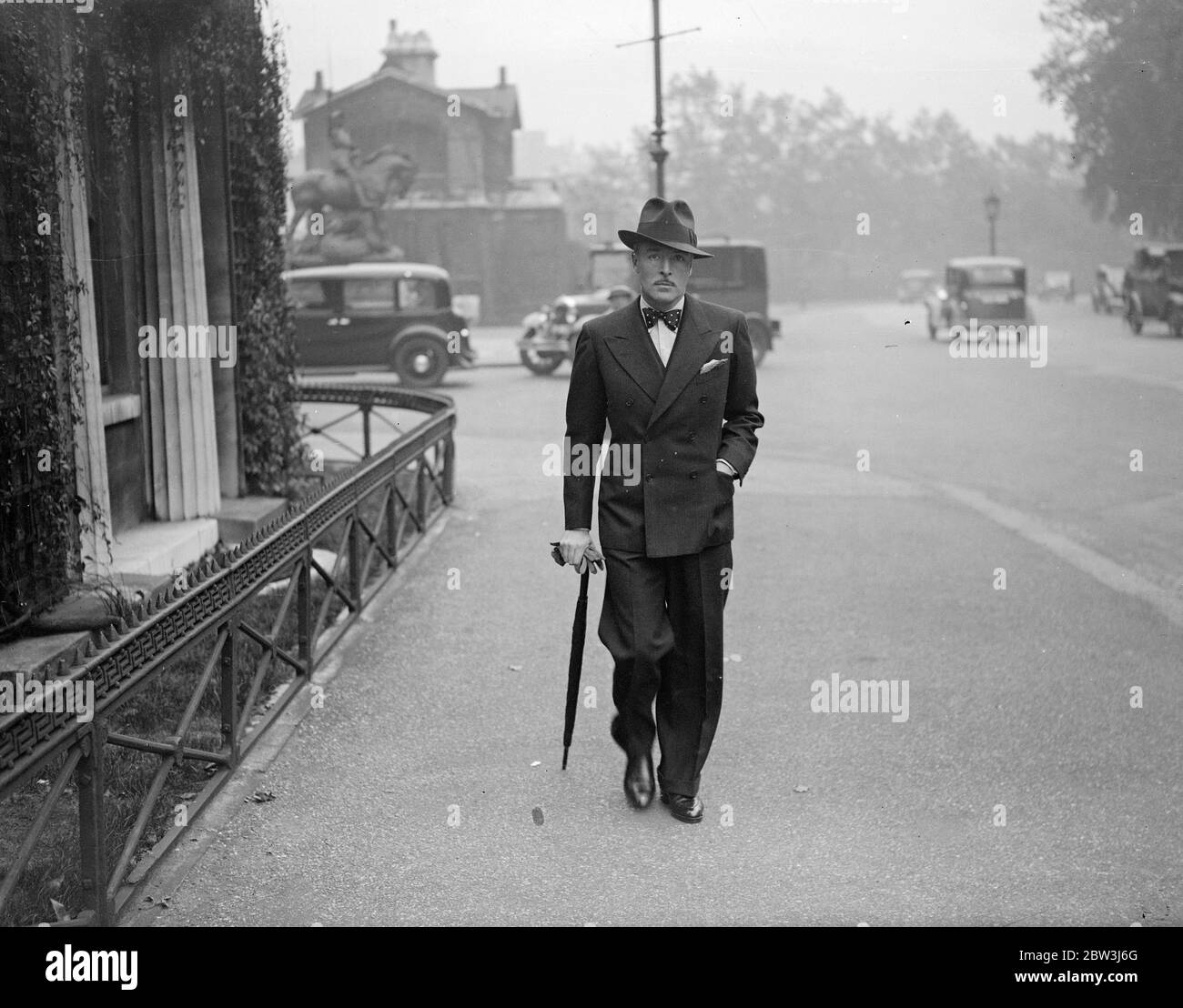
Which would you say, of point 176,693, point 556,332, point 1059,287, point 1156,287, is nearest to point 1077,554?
point 176,693

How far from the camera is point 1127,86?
76.3 ft

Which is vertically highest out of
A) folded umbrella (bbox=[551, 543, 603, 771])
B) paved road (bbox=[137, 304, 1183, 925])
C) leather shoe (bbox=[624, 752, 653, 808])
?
folded umbrella (bbox=[551, 543, 603, 771])

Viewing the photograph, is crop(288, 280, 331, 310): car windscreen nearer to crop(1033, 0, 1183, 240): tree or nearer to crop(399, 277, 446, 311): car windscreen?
crop(399, 277, 446, 311): car windscreen

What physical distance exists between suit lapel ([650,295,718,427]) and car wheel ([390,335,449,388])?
21618mm

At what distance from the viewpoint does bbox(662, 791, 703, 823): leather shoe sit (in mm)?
5422

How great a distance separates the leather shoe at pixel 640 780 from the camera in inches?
220

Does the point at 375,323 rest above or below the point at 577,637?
above

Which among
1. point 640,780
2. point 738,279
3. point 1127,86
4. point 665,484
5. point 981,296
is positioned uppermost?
point 1127,86

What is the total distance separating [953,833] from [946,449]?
40.8ft

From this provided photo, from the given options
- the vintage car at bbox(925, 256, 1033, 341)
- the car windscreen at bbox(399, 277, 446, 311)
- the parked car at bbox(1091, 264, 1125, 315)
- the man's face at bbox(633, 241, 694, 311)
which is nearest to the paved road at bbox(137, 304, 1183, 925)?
the man's face at bbox(633, 241, 694, 311)

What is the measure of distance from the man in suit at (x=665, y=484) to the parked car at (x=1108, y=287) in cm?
5066

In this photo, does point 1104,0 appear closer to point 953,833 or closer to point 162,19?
point 162,19

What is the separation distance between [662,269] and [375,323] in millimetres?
22215

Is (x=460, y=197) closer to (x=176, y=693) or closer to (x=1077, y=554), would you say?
(x=1077, y=554)
